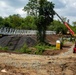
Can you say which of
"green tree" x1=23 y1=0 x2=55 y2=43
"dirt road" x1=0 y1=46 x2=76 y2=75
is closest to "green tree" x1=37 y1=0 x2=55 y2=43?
"green tree" x1=23 y1=0 x2=55 y2=43

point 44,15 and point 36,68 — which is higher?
point 44,15

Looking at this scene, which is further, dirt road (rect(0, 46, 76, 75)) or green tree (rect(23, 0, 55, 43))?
green tree (rect(23, 0, 55, 43))

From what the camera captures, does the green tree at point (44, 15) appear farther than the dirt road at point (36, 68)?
Yes

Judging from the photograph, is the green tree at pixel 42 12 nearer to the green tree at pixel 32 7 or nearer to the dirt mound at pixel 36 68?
the green tree at pixel 32 7

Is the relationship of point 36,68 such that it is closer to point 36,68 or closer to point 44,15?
point 36,68

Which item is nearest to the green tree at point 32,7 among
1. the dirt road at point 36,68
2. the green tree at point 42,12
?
Answer: the green tree at point 42,12

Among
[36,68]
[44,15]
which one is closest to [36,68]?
[36,68]

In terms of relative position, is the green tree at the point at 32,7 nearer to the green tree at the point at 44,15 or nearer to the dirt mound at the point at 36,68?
the green tree at the point at 44,15

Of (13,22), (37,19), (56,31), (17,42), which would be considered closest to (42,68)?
(37,19)

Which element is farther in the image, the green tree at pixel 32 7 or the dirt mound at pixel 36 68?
the green tree at pixel 32 7

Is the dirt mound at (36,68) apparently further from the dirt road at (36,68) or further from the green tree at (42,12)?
the green tree at (42,12)

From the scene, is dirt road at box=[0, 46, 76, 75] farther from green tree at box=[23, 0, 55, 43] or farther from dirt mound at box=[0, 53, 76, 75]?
green tree at box=[23, 0, 55, 43]

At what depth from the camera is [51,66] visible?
19.5 m

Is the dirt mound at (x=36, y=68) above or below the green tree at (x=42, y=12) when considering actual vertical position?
below
